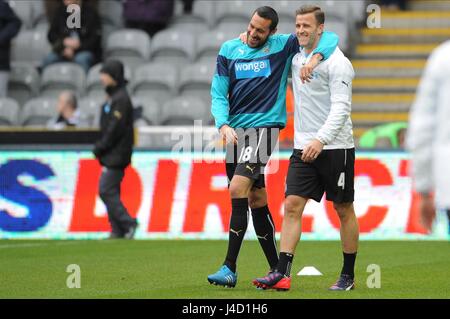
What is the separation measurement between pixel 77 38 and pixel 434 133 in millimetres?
16216

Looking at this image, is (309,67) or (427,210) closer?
(427,210)

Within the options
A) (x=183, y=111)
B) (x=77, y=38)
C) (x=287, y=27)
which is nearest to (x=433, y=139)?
(x=183, y=111)

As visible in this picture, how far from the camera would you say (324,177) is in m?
10.0

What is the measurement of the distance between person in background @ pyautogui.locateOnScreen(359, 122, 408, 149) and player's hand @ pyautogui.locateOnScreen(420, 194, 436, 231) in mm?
11427

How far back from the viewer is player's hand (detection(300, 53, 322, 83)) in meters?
9.90

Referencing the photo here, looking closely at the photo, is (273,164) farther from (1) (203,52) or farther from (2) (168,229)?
(1) (203,52)

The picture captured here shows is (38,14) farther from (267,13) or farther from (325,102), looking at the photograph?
(325,102)

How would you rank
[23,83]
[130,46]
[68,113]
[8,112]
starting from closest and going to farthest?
[68,113], [8,112], [23,83], [130,46]

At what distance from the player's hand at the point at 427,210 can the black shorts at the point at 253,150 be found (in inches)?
154

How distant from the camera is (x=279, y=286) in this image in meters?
9.91

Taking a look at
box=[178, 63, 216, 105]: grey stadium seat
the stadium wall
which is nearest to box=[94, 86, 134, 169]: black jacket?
the stadium wall

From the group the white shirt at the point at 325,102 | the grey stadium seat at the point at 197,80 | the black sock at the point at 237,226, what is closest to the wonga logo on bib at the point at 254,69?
the white shirt at the point at 325,102

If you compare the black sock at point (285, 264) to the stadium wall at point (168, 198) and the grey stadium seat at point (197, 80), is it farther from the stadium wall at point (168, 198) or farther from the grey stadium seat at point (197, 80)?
the grey stadium seat at point (197, 80)
